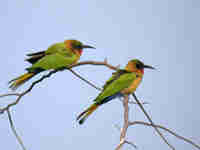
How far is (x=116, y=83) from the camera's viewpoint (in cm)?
94

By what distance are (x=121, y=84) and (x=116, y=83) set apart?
0.05 ft

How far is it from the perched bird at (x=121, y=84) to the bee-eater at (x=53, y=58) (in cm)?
20

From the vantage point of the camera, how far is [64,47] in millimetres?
1167

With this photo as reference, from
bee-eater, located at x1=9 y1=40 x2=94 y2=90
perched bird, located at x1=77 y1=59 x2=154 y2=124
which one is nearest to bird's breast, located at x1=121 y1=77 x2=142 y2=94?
perched bird, located at x1=77 y1=59 x2=154 y2=124

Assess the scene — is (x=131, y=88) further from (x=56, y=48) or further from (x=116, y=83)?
(x=56, y=48)

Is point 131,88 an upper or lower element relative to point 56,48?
lower

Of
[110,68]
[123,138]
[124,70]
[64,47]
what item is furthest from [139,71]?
[123,138]

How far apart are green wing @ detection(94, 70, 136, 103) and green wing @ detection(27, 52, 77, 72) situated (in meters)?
0.20

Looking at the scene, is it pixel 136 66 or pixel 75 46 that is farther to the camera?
pixel 75 46

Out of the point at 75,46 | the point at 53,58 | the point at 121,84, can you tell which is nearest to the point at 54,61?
the point at 53,58

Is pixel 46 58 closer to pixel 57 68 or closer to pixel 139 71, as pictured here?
pixel 57 68

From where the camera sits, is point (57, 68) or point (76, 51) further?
point (76, 51)

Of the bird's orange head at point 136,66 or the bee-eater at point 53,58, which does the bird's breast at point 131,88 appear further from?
the bee-eater at point 53,58

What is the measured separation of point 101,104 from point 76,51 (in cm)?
34
